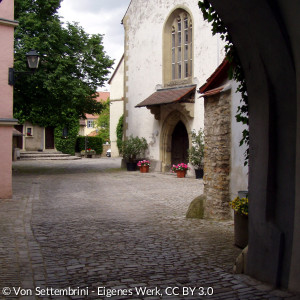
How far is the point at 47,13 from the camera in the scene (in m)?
19.7

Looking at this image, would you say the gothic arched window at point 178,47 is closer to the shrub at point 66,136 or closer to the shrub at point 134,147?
the shrub at point 134,147

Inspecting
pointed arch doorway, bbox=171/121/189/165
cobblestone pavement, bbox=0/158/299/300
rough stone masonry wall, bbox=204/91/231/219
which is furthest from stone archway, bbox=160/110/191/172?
rough stone masonry wall, bbox=204/91/231/219

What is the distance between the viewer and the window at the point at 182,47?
64.5 feet

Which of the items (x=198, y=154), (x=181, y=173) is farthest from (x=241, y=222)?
(x=181, y=173)

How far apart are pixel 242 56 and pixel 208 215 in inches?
176

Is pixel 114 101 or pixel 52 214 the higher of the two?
pixel 114 101

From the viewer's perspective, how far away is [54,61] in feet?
63.2

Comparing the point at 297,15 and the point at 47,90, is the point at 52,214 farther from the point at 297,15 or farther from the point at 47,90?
the point at 47,90

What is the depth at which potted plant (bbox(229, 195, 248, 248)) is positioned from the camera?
19.3 feet

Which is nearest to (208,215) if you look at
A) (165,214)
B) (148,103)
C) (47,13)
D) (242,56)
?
(165,214)

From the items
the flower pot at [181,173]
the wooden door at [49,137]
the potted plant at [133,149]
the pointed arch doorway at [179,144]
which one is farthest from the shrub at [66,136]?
the flower pot at [181,173]

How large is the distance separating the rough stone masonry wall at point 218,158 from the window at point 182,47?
11.6 meters

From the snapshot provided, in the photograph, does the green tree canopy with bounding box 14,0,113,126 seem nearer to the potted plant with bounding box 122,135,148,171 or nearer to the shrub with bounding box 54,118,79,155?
the potted plant with bounding box 122,135,148,171

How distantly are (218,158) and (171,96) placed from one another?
11163 millimetres
